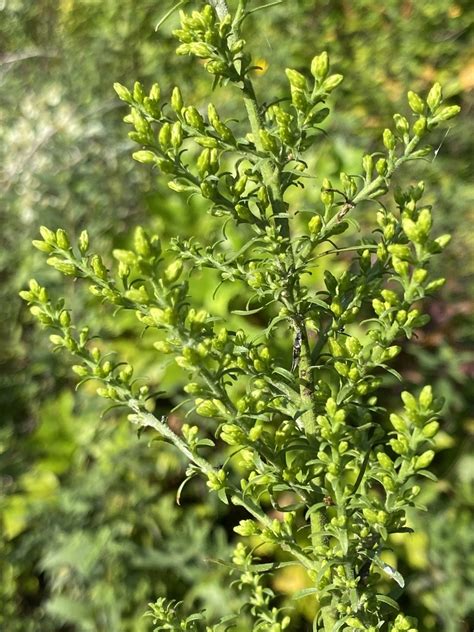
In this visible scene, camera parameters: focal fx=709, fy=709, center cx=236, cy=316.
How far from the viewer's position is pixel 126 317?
3020 mm

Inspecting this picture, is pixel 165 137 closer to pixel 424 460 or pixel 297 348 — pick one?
pixel 297 348

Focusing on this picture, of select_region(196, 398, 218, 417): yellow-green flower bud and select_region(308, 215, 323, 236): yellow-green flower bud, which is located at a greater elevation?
select_region(308, 215, 323, 236): yellow-green flower bud

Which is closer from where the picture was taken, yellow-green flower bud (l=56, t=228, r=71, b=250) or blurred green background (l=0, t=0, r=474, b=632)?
yellow-green flower bud (l=56, t=228, r=71, b=250)

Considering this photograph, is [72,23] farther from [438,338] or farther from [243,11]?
[243,11]

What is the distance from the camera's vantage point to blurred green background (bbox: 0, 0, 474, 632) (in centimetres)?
259

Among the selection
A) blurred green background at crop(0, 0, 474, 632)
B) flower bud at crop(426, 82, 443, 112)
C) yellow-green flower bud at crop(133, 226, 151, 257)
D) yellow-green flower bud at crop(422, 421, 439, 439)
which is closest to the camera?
yellow-green flower bud at crop(133, 226, 151, 257)

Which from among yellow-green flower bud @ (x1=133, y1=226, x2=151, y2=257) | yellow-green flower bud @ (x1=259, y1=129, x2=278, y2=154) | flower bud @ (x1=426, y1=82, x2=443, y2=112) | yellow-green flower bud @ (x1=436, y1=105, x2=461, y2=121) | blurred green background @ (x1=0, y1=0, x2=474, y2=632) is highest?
yellow-green flower bud @ (x1=133, y1=226, x2=151, y2=257)

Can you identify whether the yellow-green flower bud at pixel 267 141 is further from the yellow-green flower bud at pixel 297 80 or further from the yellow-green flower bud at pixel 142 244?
the yellow-green flower bud at pixel 142 244

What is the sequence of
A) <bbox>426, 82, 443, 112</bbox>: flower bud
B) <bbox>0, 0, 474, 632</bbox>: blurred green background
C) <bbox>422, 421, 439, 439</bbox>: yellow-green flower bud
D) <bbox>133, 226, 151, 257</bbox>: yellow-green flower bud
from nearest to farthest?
<bbox>133, 226, 151, 257</bbox>: yellow-green flower bud, <bbox>422, 421, 439, 439</bbox>: yellow-green flower bud, <bbox>426, 82, 443, 112</bbox>: flower bud, <bbox>0, 0, 474, 632</bbox>: blurred green background

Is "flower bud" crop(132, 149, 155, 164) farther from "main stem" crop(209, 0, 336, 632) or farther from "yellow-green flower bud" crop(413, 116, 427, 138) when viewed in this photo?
"yellow-green flower bud" crop(413, 116, 427, 138)

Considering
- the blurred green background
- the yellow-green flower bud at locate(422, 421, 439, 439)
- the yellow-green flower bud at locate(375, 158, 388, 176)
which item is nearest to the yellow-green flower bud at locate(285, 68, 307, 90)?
the yellow-green flower bud at locate(375, 158, 388, 176)

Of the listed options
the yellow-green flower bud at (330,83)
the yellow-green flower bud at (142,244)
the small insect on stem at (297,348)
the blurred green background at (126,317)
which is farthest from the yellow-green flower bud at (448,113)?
the blurred green background at (126,317)

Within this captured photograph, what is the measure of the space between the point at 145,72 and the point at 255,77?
1.93ft

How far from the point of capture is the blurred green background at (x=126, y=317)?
8.48 feet
